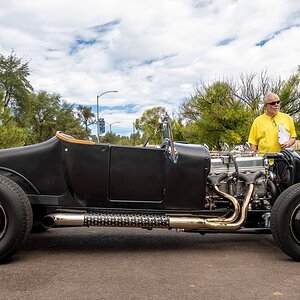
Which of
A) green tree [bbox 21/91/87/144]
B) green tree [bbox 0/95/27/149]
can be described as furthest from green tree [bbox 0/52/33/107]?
green tree [bbox 0/95/27/149]

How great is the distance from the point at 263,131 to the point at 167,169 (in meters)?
1.72

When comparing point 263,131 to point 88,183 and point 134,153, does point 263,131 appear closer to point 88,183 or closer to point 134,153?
point 134,153

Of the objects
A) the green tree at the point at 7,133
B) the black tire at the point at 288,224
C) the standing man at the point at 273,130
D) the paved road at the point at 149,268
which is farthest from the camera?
the green tree at the point at 7,133

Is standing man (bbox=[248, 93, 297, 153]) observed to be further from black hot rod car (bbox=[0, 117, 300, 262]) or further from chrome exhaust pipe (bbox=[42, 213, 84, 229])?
chrome exhaust pipe (bbox=[42, 213, 84, 229])

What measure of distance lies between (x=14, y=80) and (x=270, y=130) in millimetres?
41665

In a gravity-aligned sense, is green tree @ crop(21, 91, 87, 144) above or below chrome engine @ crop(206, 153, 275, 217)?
above

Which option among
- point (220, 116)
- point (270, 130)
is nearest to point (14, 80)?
point (220, 116)

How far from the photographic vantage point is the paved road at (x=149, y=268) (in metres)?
3.12

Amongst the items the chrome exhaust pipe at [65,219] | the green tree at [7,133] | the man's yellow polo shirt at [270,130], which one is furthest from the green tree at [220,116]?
the chrome exhaust pipe at [65,219]

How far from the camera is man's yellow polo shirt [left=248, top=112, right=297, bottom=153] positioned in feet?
17.2

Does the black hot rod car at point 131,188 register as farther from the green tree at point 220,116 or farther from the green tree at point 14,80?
the green tree at point 14,80

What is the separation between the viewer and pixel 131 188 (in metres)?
4.24

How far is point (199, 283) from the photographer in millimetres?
3322

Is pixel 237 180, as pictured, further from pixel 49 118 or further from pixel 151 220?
pixel 49 118
